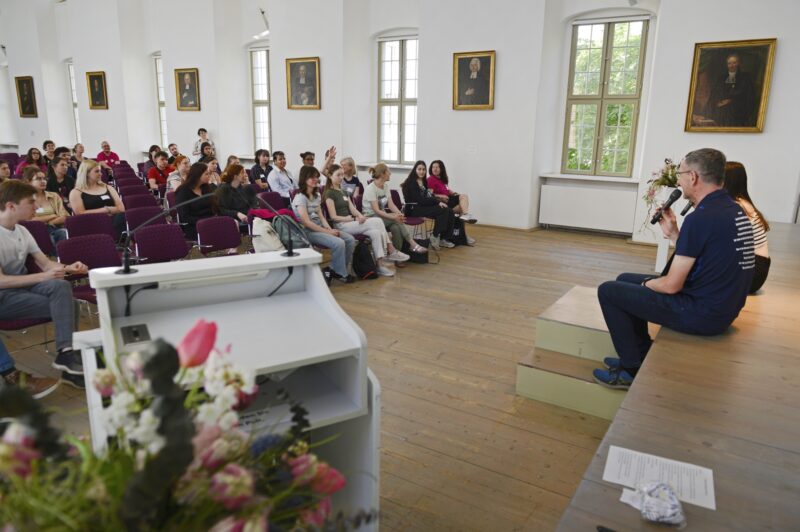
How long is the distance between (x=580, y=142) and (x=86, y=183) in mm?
6884

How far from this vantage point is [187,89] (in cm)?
1233

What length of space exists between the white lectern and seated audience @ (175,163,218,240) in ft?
13.2

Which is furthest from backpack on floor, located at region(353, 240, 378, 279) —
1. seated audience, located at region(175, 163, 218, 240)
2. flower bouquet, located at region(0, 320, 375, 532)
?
flower bouquet, located at region(0, 320, 375, 532)

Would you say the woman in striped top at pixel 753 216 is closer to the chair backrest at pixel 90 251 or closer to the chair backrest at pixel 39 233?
the chair backrest at pixel 90 251

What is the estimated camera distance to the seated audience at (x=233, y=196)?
21.0 feet

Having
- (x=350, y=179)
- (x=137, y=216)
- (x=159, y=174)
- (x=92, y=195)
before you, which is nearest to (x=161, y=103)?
(x=159, y=174)

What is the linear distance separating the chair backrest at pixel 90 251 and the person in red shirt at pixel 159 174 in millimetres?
5067

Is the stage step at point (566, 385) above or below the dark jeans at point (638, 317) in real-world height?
below

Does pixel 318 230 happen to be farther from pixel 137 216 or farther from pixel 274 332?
pixel 274 332

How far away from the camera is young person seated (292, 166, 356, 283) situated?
591cm

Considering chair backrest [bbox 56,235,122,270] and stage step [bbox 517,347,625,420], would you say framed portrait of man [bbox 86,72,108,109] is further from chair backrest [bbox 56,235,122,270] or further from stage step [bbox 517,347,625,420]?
stage step [bbox 517,347,625,420]

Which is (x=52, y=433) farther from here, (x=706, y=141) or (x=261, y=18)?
(x=261, y=18)

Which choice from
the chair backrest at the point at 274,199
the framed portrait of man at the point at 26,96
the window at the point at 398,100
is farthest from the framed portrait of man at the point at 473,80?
the framed portrait of man at the point at 26,96

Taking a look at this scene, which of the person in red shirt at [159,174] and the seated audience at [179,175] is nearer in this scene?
the seated audience at [179,175]
